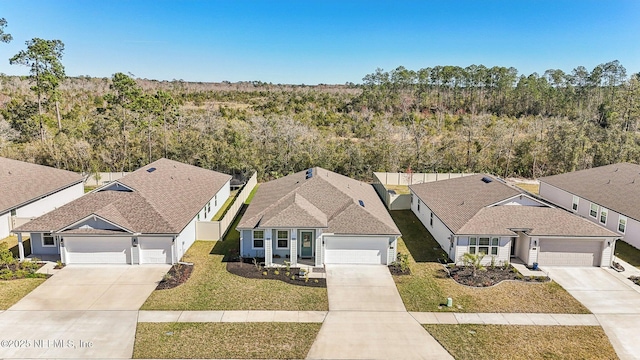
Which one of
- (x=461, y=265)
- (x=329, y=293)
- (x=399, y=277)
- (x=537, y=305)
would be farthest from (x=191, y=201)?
(x=537, y=305)

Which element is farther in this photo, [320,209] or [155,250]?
[320,209]

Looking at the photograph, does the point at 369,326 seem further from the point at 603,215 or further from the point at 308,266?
the point at 603,215

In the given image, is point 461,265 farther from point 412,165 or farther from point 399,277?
point 412,165

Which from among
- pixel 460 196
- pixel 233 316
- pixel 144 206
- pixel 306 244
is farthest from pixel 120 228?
pixel 460 196

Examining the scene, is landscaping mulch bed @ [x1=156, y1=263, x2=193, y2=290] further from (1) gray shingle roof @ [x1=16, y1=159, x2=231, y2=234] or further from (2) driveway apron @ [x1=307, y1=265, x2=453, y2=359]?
(2) driveway apron @ [x1=307, y1=265, x2=453, y2=359]

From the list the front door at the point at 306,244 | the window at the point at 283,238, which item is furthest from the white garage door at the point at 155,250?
the front door at the point at 306,244

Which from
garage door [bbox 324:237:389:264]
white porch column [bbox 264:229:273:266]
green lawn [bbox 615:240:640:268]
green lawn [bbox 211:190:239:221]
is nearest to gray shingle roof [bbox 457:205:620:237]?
green lawn [bbox 615:240:640:268]

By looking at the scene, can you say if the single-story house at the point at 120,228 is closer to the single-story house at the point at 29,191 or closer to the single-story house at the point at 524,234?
the single-story house at the point at 29,191
